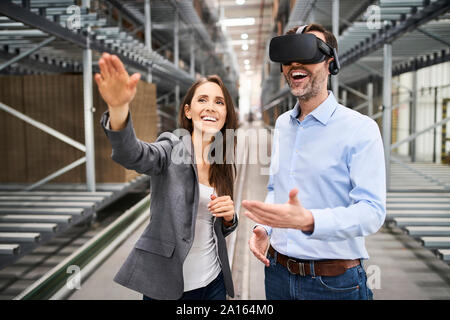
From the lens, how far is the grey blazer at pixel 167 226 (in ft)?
3.82

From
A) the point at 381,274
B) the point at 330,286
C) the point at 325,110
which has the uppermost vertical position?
the point at 325,110

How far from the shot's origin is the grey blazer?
3.82ft

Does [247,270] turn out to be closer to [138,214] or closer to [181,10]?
[138,214]

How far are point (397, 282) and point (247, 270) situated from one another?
1197 millimetres

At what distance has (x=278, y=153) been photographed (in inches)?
46.8

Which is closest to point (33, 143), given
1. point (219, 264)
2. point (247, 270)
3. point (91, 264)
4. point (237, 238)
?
point (91, 264)

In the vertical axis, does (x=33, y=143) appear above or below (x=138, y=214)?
above

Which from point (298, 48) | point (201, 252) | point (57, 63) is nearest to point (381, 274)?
point (201, 252)

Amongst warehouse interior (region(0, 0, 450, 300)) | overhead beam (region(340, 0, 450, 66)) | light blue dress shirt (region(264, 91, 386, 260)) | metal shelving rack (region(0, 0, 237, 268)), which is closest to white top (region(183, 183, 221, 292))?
light blue dress shirt (region(264, 91, 386, 260))

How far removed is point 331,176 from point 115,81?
648 mm

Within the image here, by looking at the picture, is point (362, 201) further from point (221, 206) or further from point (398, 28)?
point (398, 28)

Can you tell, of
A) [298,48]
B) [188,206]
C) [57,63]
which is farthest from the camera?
[57,63]

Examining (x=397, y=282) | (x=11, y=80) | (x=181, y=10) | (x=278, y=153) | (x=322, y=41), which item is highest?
(x=181, y=10)

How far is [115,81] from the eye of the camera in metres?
0.81
